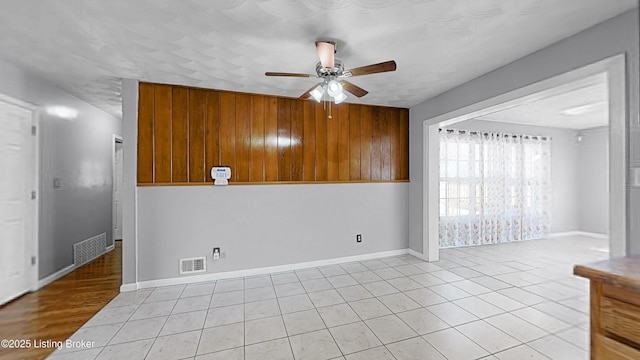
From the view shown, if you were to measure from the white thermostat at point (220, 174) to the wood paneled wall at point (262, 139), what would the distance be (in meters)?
0.07

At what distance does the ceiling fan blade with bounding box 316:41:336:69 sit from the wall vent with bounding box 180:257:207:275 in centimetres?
274

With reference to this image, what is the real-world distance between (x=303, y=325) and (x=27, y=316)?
2.56 metres

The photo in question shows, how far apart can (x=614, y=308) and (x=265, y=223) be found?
10.6 feet

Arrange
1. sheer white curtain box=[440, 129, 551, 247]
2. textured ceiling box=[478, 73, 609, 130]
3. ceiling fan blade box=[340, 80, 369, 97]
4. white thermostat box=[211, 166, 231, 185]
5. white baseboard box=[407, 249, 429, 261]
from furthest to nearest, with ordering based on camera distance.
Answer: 1. sheer white curtain box=[440, 129, 551, 247]
2. white baseboard box=[407, 249, 429, 261]
3. textured ceiling box=[478, 73, 609, 130]
4. white thermostat box=[211, 166, 231, 185]
5. ceiling fan blade box=[340, 80, 369, 97]

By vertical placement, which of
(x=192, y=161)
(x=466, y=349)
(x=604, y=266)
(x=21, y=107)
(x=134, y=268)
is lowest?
(x=466, y=349)

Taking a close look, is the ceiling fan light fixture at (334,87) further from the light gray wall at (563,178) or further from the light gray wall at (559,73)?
the light gray wall at (563,178)

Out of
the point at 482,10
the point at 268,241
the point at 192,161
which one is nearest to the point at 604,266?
the point at 482,10

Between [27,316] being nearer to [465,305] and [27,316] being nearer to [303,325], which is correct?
[303,325]

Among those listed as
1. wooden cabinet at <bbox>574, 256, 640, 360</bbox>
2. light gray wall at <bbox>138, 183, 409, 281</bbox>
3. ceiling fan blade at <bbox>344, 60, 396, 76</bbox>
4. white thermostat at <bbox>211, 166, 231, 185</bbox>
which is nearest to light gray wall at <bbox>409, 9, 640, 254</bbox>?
wooden cabinet at <bbox>574, 256, 640, 360</bbox>

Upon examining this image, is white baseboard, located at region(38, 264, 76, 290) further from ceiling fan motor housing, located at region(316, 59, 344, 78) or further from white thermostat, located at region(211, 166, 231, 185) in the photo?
ceiling fan motor housing, located at region(316, 59, 344, 78)

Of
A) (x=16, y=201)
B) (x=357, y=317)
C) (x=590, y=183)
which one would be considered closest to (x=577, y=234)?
(x=590, y=183)

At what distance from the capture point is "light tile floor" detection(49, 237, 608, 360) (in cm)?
196

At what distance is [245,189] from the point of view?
3.52 m

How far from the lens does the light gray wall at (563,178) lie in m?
5.75
